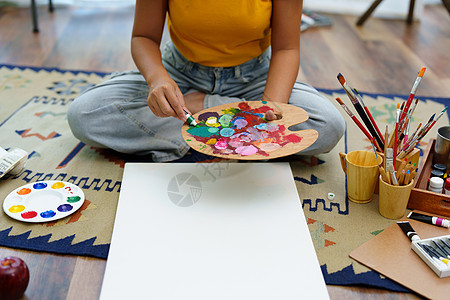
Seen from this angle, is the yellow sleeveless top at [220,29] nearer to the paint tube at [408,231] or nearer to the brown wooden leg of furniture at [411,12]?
the paint tube at [408,231]

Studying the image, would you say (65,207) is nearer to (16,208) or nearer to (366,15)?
(16,208)

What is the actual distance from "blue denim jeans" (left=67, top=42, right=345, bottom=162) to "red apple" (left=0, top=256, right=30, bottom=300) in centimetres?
53

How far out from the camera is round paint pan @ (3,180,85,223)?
3.78 ft

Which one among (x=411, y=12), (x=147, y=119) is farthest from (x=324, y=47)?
(x=147, y=119)

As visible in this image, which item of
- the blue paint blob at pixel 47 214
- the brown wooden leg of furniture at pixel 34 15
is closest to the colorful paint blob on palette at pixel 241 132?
the blue paint blob at pixel 47 214

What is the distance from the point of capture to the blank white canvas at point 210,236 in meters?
0.95

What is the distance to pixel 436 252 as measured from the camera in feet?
3.34

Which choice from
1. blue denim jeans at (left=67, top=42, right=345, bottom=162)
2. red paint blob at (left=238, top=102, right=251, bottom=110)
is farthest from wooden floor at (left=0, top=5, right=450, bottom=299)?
red paint blob at (left=238, top=102, right=251, bottom=110)

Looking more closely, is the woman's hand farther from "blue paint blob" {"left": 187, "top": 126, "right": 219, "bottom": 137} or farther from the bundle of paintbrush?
the bundle of paintbrush

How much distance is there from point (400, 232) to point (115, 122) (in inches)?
31.6

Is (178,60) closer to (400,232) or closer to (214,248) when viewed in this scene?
(214,248)

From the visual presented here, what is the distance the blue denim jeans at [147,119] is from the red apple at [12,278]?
53 centimetres

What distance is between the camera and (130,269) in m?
0.99

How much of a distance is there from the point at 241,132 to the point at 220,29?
0.32m
